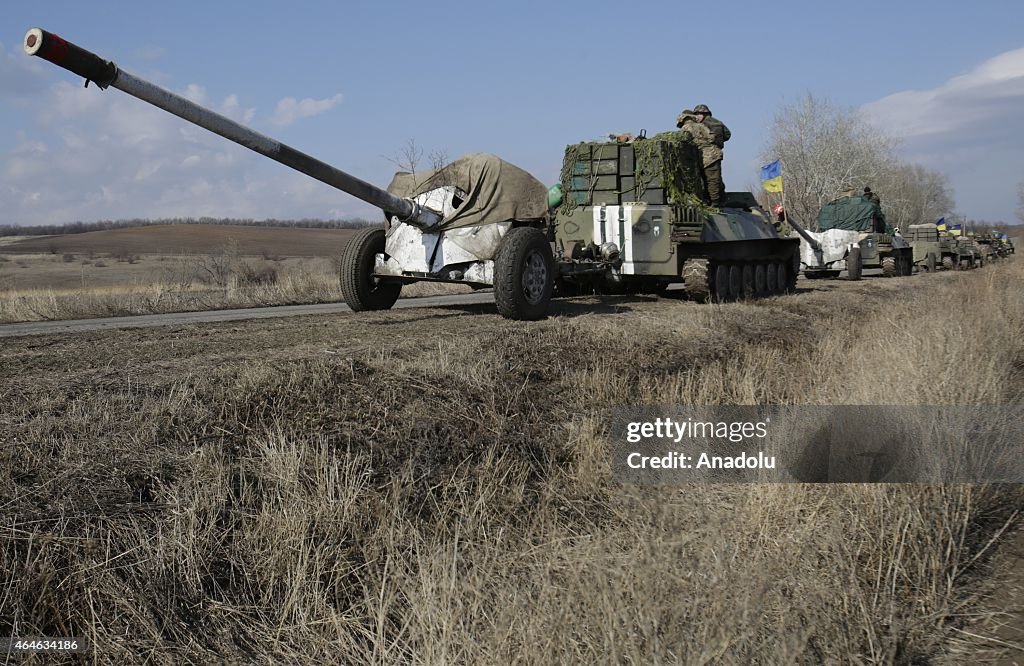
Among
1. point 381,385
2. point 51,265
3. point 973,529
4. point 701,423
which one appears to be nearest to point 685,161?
point 701,423

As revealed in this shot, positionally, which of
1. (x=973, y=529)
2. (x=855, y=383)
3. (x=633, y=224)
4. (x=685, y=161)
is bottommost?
(x=973, y=529)

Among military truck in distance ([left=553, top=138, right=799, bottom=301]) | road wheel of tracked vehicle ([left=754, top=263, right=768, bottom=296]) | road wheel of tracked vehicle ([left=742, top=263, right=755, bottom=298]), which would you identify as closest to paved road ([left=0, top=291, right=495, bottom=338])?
military truck in distance ([left=553, top=138, right=799, bottom=301])

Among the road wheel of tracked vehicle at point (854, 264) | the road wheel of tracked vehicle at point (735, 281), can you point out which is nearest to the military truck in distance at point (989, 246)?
the road wheel of tracked vehicle at point (854, 264)

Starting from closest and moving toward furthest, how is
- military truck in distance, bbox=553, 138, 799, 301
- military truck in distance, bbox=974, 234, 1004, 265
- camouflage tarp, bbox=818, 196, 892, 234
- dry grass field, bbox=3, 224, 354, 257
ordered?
1. military truck in distance, bbox=553, 138, 799, 301
2. camouflage tarp, bbox=818, 196, 892, 234
3. military truck in distance, bbox=974, 234, 1004, 265
4. dry grass field, bbox=3, 224, 354, 257

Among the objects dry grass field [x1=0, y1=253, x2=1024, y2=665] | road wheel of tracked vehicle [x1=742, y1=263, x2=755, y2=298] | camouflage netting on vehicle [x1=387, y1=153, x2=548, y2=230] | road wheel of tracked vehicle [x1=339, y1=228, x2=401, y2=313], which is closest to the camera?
dry grass field [x1=0, y1=253, x2=1024, y2=665]

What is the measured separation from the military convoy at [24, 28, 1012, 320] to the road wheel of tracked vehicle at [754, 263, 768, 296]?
3cm

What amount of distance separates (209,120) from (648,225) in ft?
24.5

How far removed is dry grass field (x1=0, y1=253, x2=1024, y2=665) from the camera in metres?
3.94

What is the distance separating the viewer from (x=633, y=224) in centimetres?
1439

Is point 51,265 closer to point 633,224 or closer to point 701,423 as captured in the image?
point 633,224

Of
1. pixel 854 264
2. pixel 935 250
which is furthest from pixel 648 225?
pixel 935 250

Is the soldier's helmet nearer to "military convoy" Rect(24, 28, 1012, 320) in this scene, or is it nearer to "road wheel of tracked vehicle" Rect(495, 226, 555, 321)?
"military convoy" Rect(24, 28, 1012, 320)

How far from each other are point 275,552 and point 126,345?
14.4 ft

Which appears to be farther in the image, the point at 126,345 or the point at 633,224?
the point at 633,224
